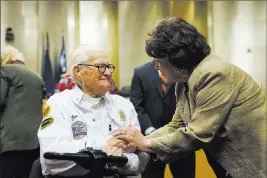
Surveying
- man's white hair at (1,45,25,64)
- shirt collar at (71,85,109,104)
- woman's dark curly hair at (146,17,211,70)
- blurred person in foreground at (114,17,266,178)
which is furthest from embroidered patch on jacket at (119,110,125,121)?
man's white hair at (1,45,25,64)

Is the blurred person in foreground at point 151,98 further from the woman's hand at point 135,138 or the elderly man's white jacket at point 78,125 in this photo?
the woman's hand at point 135,138

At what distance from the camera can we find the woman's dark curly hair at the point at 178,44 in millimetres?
1938

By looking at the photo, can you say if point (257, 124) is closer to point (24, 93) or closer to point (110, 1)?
point (24, 93)

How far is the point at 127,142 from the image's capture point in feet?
6.98

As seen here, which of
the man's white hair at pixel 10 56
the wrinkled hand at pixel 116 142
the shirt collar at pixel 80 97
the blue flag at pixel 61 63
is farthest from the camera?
the blue flag at pixel 61 63

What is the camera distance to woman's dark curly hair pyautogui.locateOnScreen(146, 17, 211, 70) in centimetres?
194

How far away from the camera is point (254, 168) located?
6.36ft

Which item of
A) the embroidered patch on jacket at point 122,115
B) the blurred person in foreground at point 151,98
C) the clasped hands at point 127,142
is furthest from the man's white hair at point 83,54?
the blurred person in foreground at point 151,98

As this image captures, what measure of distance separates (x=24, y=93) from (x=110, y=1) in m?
3.13

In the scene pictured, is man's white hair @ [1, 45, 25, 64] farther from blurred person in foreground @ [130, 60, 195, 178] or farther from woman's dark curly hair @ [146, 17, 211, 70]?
woman's dark curly hair @ [146, 17, 211, 70]

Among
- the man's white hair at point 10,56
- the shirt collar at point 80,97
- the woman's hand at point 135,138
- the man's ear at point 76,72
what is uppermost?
the man's white hair at point 10,56

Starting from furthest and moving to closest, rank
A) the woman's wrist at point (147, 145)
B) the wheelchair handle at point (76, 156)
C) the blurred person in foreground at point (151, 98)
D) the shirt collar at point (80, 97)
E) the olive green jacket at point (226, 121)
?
1. the blurred person in foreground at point (151, 98)
2. the shirt collar at point (80, 97)
3. the woman's wrist at point (147, 145)
4. the olive green jacket at point (226, 121)
5. the wheelchair handle at point (76, 156)

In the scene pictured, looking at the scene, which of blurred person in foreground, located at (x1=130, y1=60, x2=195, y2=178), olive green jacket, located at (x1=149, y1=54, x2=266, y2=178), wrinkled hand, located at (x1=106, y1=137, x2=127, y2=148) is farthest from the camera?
blurred person in foreground, located at (x1=130, y1=60, x2=195, y2=178)

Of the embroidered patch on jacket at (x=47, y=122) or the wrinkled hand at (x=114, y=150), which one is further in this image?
the embroidered patch on jacket at (x=47, y=122)
